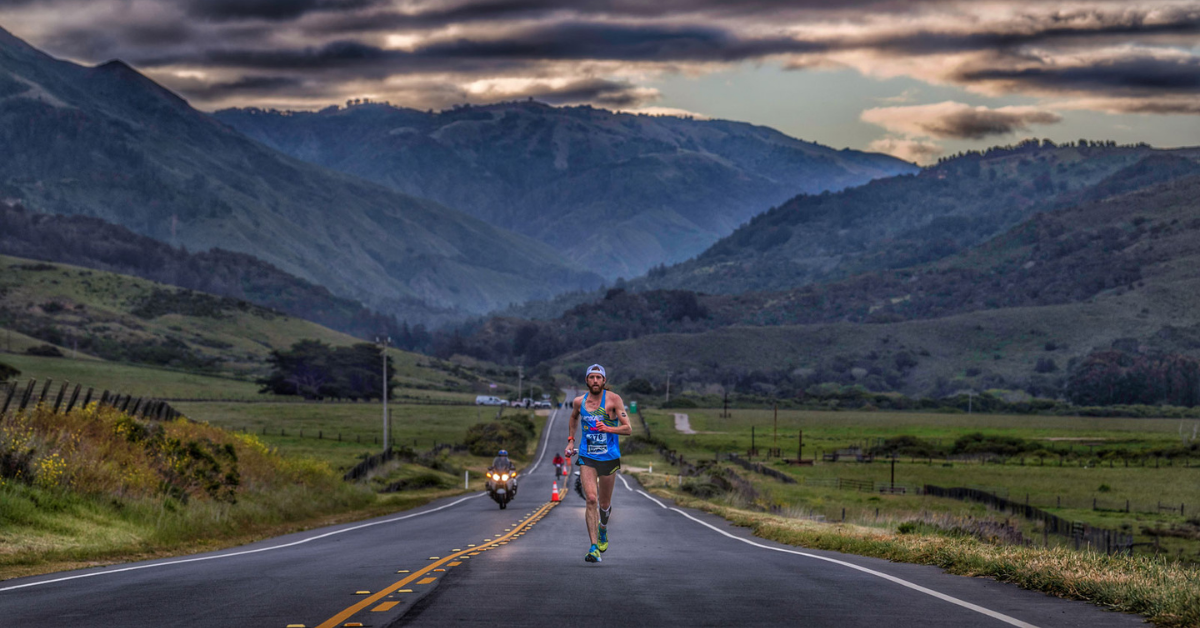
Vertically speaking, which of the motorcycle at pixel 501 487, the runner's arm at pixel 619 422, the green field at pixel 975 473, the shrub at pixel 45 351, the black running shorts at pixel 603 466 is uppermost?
the shrub at pixel 45 351

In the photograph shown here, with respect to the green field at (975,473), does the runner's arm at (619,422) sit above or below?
above

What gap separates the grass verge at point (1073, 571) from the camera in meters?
10.6

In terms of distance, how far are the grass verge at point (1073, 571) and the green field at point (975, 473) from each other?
42.7 feet

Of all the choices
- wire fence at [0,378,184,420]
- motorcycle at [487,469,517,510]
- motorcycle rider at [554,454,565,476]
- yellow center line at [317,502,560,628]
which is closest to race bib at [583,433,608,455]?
yellow center line at [317,502,560,628]

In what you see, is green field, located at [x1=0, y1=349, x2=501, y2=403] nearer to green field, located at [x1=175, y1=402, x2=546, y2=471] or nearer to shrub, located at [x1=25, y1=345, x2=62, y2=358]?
shrub, located at [x1=25, y1=345, x2=62, y2=358]

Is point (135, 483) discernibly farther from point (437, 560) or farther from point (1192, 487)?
point (1192, 487)

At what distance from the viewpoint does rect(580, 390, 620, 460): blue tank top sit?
15602 mm

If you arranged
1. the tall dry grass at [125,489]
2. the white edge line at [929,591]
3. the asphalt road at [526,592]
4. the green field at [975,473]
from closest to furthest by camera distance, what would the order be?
the white edge line at [929,591]
the asphalt road at [526,592]
the tall dry grass at [125,489]
the green field at [975,473]

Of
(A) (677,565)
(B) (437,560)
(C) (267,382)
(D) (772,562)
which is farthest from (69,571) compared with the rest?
(C) (267,382)

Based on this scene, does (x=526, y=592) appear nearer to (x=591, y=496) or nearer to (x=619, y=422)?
(x=591, y=496)

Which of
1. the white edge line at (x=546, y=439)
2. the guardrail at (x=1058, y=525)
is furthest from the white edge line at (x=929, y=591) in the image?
the white edge line at (x=546, y=439)

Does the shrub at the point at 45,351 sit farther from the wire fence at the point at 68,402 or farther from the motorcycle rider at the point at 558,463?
the wire fence at the point at 68,402

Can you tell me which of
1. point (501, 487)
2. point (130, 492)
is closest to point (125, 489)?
point (130, 492)

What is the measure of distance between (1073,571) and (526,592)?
5.99 meters
